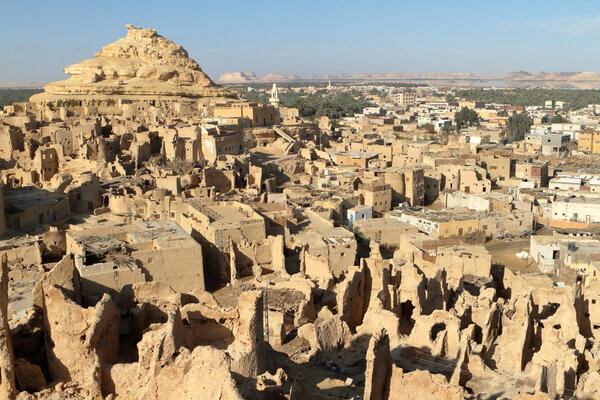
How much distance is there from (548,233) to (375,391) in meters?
19.1

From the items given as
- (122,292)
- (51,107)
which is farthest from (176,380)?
(51,107)

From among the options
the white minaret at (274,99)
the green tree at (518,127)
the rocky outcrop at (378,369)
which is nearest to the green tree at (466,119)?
the green tree at (518,127)

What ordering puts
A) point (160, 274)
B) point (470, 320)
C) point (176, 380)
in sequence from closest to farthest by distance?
1. point (176, 380)
2. point (470, 320)
3. point (160, 274)

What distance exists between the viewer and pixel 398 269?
1706 centimetres

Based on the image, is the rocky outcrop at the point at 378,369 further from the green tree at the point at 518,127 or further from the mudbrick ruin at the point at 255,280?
the green tree at the point at 518,127

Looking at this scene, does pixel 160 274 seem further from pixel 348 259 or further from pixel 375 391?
pixel 375 391

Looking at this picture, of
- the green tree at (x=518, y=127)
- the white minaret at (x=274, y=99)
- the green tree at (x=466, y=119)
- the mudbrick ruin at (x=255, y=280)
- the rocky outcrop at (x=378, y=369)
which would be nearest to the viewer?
the rocky outcrop at (x=378, y=369)

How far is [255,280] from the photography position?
18.0m

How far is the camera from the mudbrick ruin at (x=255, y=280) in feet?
33.1

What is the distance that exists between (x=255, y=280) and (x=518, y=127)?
49.0 meters

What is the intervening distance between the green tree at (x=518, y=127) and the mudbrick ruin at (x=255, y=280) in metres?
22.0

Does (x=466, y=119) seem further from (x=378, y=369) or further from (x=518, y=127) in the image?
(x=378, y=369)

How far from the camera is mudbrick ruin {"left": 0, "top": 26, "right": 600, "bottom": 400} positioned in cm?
1009

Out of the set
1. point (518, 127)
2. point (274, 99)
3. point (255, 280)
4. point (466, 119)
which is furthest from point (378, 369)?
point (466, 119)
